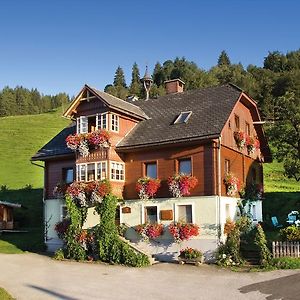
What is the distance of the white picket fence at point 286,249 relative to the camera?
22797 millimetres

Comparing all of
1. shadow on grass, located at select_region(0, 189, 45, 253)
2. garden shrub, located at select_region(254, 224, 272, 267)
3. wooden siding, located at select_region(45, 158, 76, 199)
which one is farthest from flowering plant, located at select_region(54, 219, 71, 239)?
garden shrub, located at select_region(254, 224, 272, 267)

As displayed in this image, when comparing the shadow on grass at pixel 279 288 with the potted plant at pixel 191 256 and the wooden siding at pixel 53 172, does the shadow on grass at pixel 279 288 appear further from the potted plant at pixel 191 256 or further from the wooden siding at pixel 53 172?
the wooden siding at pixel 53 172

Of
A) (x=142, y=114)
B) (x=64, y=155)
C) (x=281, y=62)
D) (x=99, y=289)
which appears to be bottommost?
(x=99, y=289)

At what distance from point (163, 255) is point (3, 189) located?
107 ft

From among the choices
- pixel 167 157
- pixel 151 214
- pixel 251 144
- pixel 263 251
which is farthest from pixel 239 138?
pixel 263 251

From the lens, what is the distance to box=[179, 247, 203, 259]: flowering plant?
24750 millimetres

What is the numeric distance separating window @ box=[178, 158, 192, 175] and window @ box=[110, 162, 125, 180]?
3898mm

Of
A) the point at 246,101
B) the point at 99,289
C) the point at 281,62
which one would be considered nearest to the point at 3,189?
the point at 246,101

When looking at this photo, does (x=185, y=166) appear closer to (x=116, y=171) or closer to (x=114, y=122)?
(x=116, y=171)

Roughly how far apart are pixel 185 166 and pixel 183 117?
3850 mm

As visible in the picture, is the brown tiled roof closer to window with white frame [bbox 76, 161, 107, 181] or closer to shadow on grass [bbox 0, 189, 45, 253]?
window with white frame [bbox 76, 161, 107, 181]

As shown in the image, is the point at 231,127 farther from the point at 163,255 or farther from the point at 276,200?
the point at 276,200

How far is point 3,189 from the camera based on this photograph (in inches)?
2109

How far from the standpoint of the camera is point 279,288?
18.2 m
